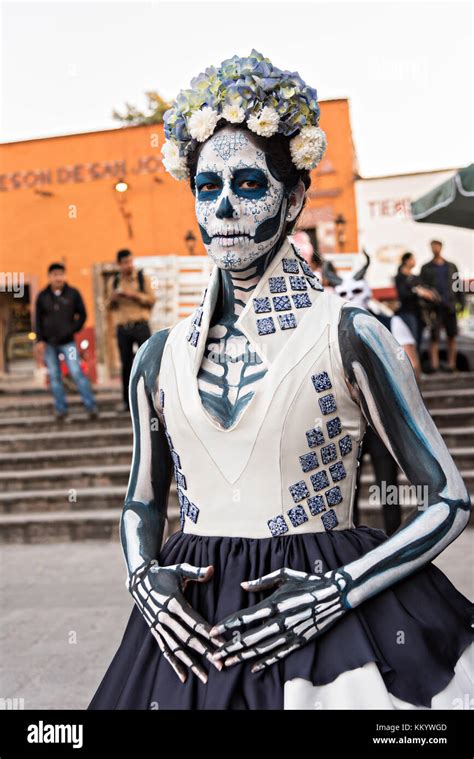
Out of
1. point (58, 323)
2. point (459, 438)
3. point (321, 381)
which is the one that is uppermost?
point (58, 323)

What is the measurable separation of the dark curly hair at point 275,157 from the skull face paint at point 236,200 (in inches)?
0.5

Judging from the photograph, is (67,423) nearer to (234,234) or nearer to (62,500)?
(62,500)

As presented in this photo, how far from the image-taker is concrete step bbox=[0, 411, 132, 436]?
28.2 feet

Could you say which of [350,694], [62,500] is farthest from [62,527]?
[350,694]

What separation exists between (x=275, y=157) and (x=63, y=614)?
375 centimetres

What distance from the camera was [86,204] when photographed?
1516 cm

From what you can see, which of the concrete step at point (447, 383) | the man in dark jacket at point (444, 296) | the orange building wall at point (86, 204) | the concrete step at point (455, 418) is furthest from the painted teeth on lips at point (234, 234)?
the orange building wall at point (86, 204)

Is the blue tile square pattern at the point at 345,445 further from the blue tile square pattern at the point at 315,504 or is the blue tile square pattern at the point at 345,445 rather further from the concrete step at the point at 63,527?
the concrete step at the point at 63,527

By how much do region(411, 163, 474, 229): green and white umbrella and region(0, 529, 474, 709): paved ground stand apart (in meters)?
2.49

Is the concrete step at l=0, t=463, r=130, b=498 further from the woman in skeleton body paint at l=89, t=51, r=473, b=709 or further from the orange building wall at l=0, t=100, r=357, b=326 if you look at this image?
the orange building wall at l=0, t=100, r=357, b=326

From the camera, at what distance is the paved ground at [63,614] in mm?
3777

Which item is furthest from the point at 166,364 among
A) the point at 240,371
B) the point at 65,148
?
the point at 65,148
